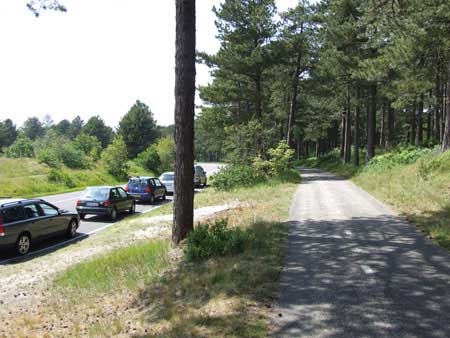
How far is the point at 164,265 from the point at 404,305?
4.09 meters

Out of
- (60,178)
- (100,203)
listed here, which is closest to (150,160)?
(60,178)

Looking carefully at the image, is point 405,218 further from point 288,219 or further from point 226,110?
point 226,110

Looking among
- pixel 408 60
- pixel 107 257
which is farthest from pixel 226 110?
pixel 107 257

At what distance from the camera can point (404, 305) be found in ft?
15.2

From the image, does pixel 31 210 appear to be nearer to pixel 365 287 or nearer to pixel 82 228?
pixel 82 228

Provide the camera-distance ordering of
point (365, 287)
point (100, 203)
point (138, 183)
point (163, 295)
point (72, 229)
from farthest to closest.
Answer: point (138, 183) → point (100, 203) → point (72, 229) → point (163, 295) → point (365, 287)

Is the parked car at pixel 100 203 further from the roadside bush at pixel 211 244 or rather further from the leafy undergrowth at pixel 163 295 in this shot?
the roadside bush at pixel 211 244

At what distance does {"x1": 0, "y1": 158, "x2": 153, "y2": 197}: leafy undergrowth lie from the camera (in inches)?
1109

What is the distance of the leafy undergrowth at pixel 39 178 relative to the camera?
2816cm

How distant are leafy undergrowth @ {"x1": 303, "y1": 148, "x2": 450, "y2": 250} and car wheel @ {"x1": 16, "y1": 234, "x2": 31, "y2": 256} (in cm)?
1068

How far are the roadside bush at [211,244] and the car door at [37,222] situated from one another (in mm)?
6385

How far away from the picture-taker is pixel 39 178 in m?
32.3

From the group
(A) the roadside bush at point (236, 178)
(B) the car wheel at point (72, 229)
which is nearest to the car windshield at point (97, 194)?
(B) the car wheel at point (72, 229)

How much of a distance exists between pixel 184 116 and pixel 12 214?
Result: 246 inches
